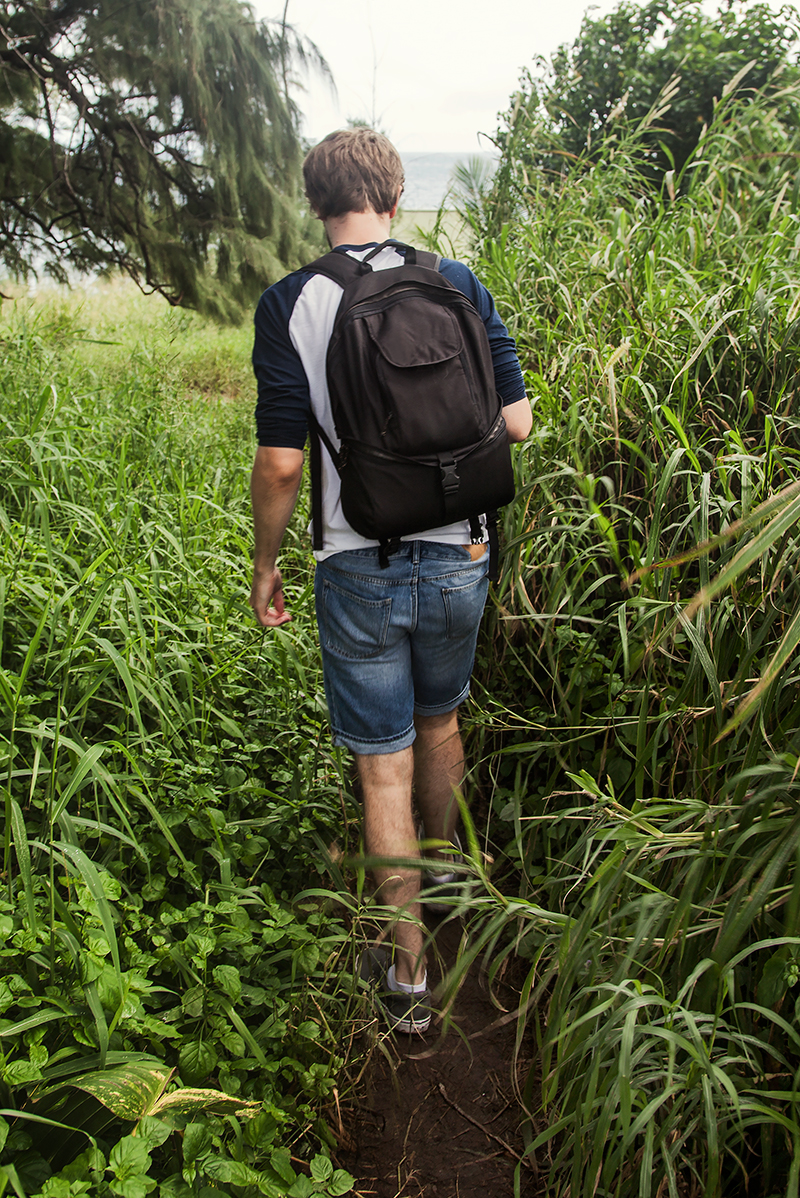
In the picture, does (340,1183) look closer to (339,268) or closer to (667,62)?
(339,268)

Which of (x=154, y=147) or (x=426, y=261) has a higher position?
(x=154, y=147)

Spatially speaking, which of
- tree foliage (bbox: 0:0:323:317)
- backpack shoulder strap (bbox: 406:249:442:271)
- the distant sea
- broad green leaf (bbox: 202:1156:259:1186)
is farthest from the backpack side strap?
tree foliage (bbox: 0:0:323:317)

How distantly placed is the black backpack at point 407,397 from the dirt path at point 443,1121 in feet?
2.94

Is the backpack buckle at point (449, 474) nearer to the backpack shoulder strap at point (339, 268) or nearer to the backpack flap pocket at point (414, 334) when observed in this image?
the backpack flap pocket at point (414, 334)

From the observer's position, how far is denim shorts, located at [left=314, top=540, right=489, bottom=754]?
142cm

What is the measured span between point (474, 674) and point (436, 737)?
41 centimetres

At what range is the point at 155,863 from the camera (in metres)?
1.46

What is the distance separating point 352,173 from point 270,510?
66 centimetres

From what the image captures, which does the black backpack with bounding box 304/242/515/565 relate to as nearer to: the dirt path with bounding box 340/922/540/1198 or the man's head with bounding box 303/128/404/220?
the man's head with bounding box 303/128/404/220

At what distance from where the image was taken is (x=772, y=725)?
1308 mm

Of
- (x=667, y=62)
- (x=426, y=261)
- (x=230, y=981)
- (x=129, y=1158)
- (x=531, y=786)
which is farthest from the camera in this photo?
(x=667, y=62)

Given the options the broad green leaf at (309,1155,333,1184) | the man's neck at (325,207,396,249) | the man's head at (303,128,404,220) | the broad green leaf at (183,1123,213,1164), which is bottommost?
the broad green leaf at (309,1155,333,1184)

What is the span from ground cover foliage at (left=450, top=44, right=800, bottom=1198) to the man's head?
71cm

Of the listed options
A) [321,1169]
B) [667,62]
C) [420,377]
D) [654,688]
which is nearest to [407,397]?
[420,377]
